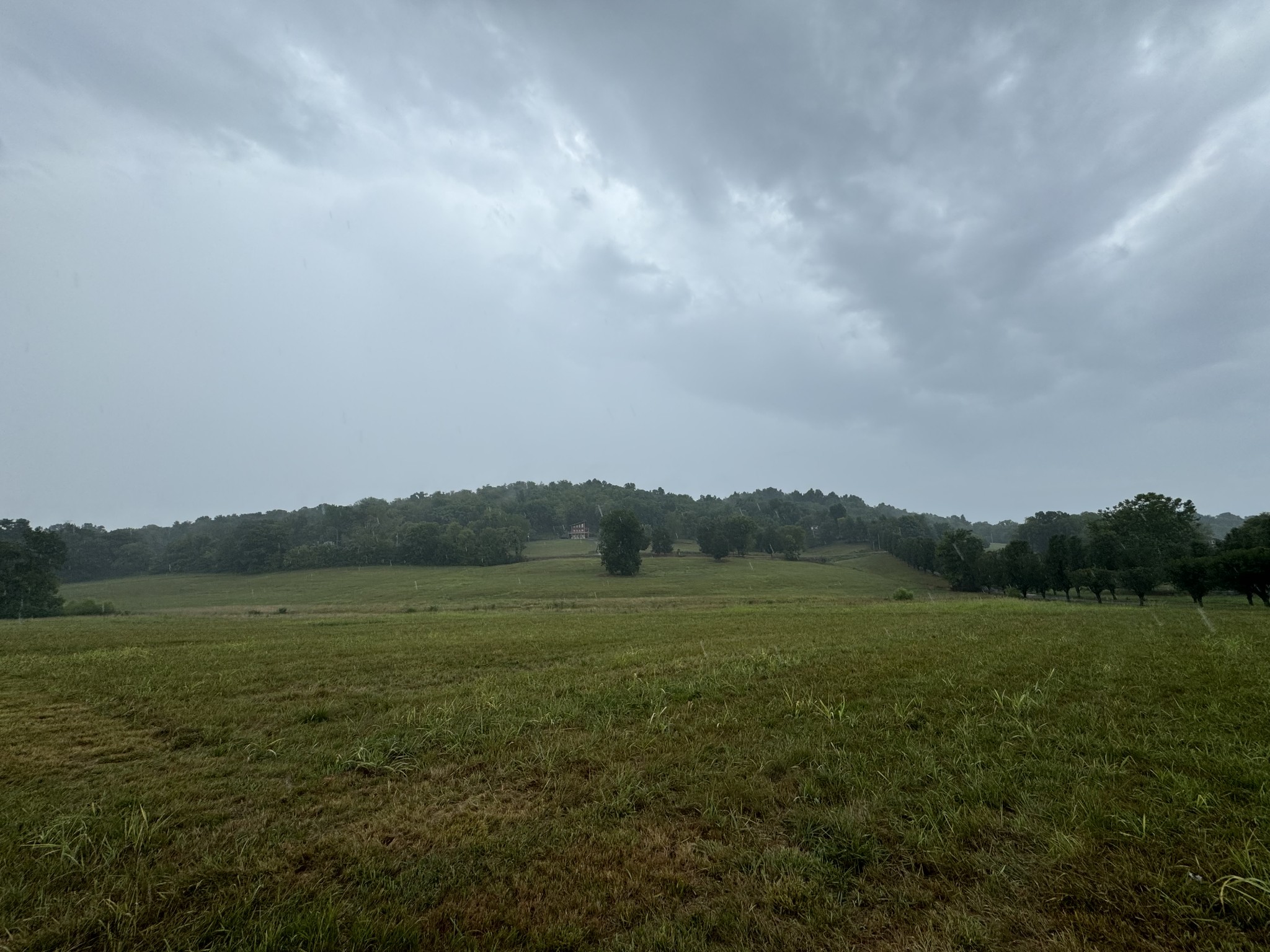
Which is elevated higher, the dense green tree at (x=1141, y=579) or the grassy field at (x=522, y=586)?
the dense green tree at (x=1141, y=579)

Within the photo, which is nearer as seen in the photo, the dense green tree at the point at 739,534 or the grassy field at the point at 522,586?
the grassy field at the point at 522,586

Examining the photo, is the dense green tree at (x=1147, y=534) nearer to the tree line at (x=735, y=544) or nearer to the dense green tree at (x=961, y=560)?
the tree line at (x=735, y=544)

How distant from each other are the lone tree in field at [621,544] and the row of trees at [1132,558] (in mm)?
55651

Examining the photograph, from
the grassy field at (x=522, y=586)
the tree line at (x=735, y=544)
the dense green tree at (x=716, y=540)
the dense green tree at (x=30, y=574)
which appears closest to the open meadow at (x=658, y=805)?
the grassy field at (x=522, y=586)

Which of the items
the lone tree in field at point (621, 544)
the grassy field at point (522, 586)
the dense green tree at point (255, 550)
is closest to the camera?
the grassy field at point (522, 586)

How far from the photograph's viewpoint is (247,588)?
308ft

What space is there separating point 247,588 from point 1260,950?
119 metres

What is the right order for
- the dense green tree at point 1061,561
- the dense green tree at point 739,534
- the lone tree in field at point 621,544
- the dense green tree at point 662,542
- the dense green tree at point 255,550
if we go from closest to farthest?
the dense green tree at point 1061,561 → the lone tree in field at point 621,544 → the dense green tree at point 255,550 → the dense green tree at point 739,534 → the dense green tree at point 662,542

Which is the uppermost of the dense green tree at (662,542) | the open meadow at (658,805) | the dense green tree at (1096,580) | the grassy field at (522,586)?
the dense green tree at (662,542)

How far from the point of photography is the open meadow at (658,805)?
403 cm

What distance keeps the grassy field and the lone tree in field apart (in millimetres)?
2841

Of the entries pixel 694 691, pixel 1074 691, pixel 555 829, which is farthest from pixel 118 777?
pixel 1074 691

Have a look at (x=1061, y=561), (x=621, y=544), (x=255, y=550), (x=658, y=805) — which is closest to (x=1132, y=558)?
(x=1061, y=561)

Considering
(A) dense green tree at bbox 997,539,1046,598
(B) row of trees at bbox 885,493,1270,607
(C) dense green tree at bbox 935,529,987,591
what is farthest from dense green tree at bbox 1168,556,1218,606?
(C) dense green tree at bbox 935,529,987,591
